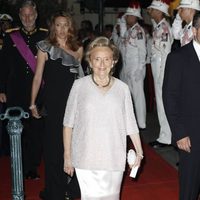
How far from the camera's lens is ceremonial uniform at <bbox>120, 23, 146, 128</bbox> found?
23.2ft

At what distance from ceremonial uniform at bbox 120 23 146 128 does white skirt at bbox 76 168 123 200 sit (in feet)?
13.8

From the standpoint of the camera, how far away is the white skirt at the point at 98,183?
3074 mm

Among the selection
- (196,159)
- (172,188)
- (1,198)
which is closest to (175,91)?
(196,159)

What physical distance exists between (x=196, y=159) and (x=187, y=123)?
0.31 metres

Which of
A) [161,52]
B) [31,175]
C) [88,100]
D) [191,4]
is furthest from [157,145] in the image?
[88,100]

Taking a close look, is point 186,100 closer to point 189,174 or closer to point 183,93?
point 183,93

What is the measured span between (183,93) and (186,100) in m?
0.06

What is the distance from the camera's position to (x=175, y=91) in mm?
3387

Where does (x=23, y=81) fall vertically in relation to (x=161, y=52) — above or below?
below

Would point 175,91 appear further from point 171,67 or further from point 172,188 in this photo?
point 172,188

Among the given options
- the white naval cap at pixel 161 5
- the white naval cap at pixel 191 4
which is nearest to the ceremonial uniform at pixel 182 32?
the white naval cap at pixel 191 4

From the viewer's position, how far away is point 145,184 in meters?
5.00

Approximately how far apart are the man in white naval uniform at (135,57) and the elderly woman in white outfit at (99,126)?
4.02 meters

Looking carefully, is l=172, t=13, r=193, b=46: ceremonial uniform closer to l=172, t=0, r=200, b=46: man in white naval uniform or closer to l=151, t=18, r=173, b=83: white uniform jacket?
l=172, t=0, r=200, b=46: man in white naval uniform
